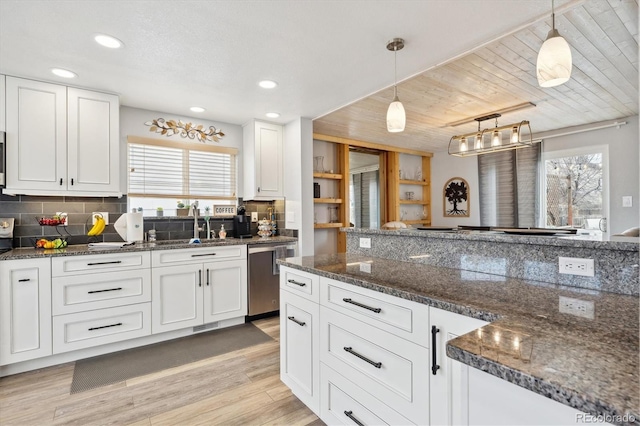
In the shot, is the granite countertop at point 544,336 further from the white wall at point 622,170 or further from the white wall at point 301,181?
the white wall at point 622,170

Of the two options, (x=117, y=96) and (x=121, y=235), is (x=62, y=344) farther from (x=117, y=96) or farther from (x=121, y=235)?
(x=117, y=96)

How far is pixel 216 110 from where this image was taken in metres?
3.63

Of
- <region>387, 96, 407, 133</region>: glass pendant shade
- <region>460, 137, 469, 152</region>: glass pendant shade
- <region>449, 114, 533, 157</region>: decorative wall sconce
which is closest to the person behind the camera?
<region>387, 96, 407, 133</region>: glass pendant shade

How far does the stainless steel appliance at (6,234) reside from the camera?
9.16ft

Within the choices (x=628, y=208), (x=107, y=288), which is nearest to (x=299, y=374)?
(x=107, y=288)

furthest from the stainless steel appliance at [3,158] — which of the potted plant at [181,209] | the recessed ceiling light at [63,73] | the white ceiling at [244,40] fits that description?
the potted plant at [181,209]

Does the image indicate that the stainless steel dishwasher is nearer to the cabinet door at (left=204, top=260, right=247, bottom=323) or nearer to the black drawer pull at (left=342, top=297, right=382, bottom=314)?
the cabinet door at (left=204, top=260, right=247, bottom=323)

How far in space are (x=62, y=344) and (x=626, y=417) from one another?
3.43 m

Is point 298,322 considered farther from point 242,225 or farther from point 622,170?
point 622,170

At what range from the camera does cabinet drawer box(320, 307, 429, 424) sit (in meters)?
1.28

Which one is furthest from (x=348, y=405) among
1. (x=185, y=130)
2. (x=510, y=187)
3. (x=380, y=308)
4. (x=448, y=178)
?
(x=448, y=178)

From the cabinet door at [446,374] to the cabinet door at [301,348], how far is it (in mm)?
761

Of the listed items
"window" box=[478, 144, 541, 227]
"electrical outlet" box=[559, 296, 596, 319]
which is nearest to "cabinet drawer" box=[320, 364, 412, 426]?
"electrical outlet" box=[559, 296, 596, 319]

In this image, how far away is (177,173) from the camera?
3.82 m
